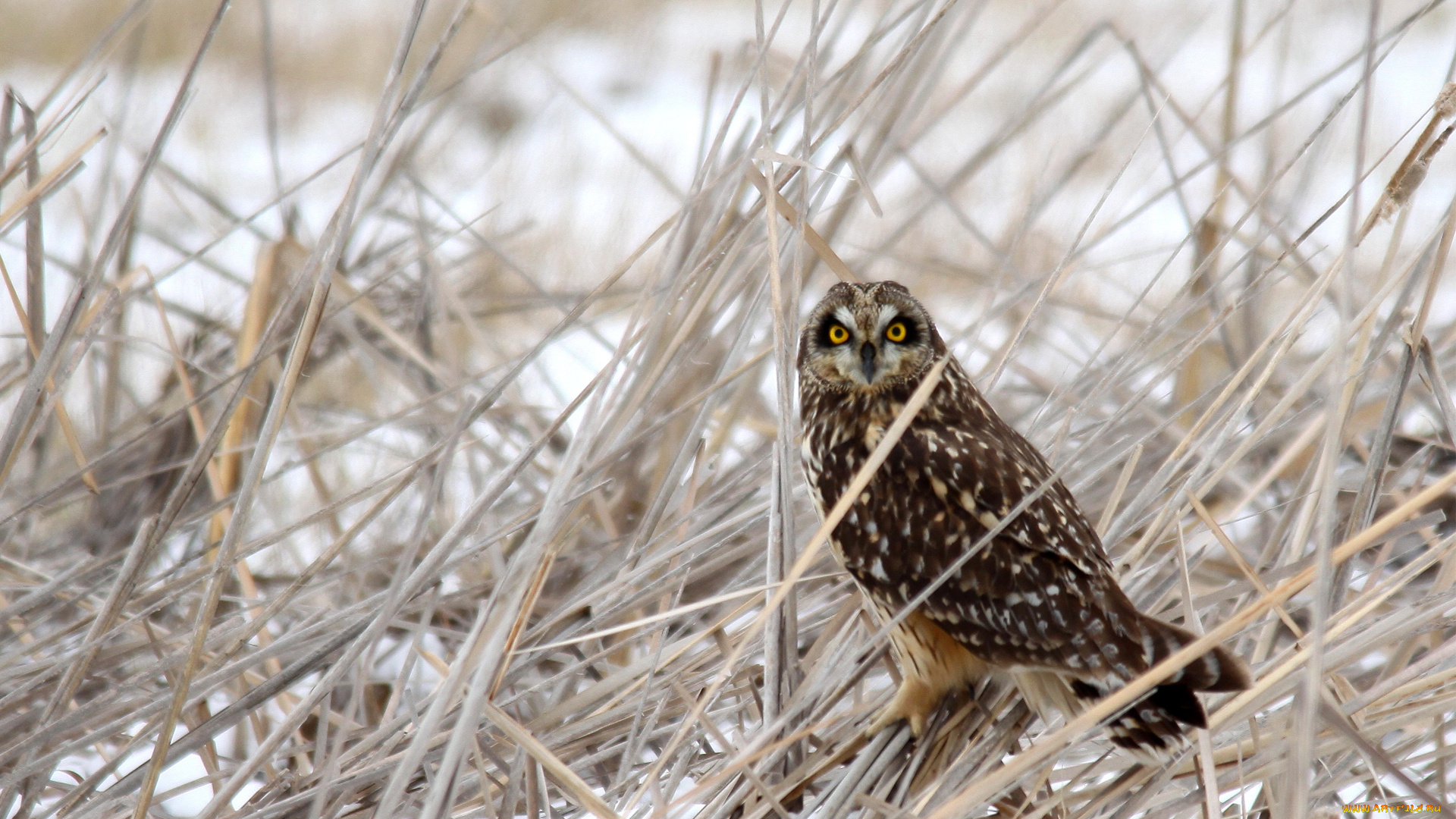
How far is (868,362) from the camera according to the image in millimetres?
2018

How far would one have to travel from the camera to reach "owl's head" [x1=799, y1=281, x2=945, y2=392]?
201 centimetres

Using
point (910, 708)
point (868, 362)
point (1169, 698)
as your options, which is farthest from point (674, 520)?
point (1169, 698)

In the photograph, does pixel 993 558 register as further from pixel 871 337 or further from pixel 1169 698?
pixel 871 337

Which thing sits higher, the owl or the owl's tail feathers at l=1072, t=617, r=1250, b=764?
the owl

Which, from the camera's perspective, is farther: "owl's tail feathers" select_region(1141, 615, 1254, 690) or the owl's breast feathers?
the owl's breast feathers

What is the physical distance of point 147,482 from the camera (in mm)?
3094

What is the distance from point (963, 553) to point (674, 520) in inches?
22.7

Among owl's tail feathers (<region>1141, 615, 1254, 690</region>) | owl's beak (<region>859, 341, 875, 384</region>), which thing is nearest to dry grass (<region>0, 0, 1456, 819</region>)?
owl's tail feathers (<region>1141, 615, 1254, 690</region>)

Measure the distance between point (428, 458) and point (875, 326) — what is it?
815 millimetres

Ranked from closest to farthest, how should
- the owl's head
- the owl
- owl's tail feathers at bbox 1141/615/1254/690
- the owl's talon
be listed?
owl's tail feathers at bbox 1141/615/1254/690
the owl
the owl's talon
the owl's head

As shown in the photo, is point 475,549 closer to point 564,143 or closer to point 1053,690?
point 1053,690

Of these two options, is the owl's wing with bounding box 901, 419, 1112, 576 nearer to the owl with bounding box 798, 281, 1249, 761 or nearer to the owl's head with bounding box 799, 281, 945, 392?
the owl with bounding box 798, 281, 1249, 761

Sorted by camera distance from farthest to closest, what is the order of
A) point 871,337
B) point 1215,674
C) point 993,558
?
point 871,337 < point 993,558 < point 1215,674

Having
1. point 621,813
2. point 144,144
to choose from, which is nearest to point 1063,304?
point 621,813
